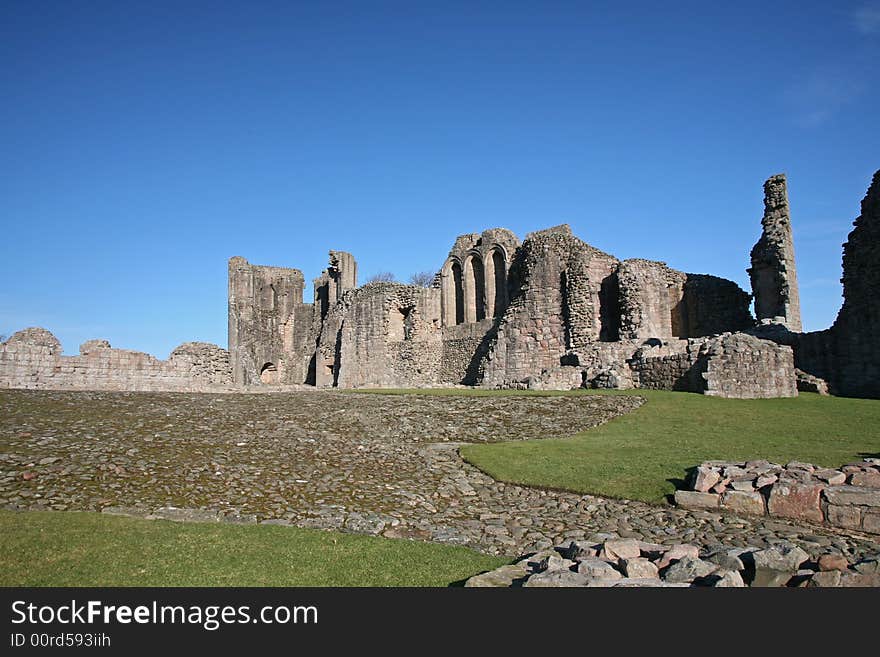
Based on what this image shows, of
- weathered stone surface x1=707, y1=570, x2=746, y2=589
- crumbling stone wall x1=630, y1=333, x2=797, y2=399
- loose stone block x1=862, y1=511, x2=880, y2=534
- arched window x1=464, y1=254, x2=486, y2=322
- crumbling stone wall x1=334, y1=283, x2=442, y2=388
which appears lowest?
loose stone block x1=862, y1=511, x2=880, y2=534

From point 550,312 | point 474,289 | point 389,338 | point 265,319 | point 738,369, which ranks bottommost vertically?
point 738,369

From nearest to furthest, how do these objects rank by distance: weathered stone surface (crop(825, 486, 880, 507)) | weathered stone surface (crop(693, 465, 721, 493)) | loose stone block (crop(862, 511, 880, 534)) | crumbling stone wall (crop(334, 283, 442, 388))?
loose stone block (crop(862, 511, 880, 534)) < weathered stone surface (crop(825, 486, 880, 507)) < weathered stone surface (crop(693, 465, 721, 493)) < crumbling stone wall (crop(334, 283, 442, 388))

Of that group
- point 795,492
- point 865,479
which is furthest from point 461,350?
point 795,492

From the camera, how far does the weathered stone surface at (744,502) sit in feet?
28.4

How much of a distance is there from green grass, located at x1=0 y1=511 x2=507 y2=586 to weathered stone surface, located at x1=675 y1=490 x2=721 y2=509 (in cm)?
343

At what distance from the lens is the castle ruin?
21656 mm

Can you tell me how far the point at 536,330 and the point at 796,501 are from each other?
2083 cm

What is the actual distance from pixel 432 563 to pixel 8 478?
6.49 meters

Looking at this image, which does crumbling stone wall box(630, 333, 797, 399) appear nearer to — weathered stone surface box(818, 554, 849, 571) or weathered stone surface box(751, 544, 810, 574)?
weathered stone surface box(751, 544, 810, 574)

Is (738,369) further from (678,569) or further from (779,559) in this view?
(678,569)

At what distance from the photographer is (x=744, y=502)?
8727 mm

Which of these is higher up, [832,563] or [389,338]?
[389,338]

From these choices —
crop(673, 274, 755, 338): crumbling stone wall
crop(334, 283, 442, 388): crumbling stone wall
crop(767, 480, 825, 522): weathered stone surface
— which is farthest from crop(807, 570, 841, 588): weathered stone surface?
crop(334, 283, 442, 388): crumbling stone wall
